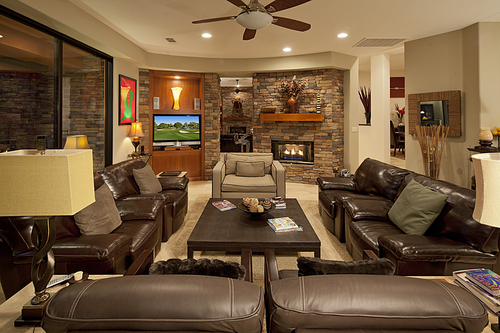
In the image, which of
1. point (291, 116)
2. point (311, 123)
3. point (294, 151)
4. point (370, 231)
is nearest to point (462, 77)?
point (311, 123)

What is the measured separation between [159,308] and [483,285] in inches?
57.9

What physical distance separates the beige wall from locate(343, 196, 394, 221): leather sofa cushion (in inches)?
106

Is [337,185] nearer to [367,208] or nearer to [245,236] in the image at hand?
[367,208]

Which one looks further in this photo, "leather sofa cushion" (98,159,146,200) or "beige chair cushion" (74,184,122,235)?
"leather sofa cushion" (98,159,146,200)

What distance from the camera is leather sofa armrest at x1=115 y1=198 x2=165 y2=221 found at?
2.82 m

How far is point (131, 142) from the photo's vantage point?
19.8 feet

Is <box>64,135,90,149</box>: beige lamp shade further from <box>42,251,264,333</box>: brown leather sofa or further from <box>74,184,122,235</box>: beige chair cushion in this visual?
<box>42,251,264,333</box>: brown leather sofa

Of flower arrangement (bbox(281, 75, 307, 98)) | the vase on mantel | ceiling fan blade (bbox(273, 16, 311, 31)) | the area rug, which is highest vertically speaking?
flower arrangement (bbox(281, 75, 307, 98))

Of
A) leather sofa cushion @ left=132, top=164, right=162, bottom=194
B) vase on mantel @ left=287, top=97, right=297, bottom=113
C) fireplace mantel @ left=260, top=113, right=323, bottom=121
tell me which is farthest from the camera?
vase on mantel @ left=287, top=97, right=297, bottom=113

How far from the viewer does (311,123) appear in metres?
6.77

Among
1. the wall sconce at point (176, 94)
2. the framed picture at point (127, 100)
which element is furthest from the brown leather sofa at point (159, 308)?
the wall sconce at point (176, 94)

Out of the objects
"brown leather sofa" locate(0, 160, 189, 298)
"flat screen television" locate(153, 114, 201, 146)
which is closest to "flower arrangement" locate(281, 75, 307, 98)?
"flat screen television" locate(153, 114, 201, 146)

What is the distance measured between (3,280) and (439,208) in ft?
10.3

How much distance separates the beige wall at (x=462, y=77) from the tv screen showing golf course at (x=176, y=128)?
15.4ft
